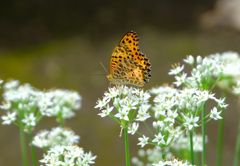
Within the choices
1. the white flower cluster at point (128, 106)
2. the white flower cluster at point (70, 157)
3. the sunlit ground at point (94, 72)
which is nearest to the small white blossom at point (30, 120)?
the white flower cluster at point (70, 157)

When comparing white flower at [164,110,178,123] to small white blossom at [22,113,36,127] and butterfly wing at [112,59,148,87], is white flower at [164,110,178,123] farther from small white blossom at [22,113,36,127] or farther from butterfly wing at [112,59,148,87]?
small white blossom at [22,113,36,127]

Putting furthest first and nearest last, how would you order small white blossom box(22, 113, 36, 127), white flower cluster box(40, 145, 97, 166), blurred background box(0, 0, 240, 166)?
blurred background box(0, 0, 240, 166) < small white blossom box(22, 113, 36, 127) < white flower cluster box(40, 145, 97, 166)

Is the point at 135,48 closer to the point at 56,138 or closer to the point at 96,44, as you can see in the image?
the point at 56,138

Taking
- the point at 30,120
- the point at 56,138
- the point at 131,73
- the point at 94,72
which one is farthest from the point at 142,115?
the point at 94,72

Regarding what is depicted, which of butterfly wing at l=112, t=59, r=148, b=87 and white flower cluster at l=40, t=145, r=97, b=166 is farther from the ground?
butterfly wing at l=112, t=59, r=148, b=87

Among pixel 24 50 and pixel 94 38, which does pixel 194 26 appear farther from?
pixel 24 50

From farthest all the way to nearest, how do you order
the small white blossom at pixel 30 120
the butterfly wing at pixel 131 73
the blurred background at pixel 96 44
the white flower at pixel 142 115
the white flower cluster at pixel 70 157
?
1. the blurred background at pixel 96 44
2. the small white blossom at pixel 30 120
3. the butterfly wing at pixel 131 73
4. the white flower at pixel 142 115
5. the white flower cluster at pixel 70 157

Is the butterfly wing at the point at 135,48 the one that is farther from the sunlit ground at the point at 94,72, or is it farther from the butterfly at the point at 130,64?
the sunlit ground at the point at 94,72

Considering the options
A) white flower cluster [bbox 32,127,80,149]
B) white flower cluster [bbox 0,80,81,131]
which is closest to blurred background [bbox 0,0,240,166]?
white flower cluster [bbox 0,80,81,131]

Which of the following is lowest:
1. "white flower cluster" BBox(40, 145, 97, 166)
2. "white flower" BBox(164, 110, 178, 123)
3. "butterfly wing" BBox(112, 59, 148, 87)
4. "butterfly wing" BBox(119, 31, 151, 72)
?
"white flower cluster" BBox(40, 145, 97, 166)
